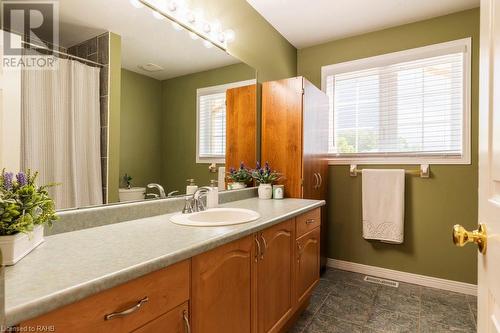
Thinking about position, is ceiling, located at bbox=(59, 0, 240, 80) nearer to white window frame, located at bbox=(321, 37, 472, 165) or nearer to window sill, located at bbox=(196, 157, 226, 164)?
window sill, located at bbox=(196, 157, 226, 164)

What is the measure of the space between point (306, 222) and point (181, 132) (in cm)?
103

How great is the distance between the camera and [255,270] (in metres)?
1.37

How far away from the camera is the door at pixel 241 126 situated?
2211 mm

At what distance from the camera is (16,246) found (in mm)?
768

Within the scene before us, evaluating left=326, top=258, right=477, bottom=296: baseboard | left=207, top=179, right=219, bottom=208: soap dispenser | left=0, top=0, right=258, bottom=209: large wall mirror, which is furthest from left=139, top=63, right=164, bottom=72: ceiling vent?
left=326, top=258, right=477, bottom=296: baseboard

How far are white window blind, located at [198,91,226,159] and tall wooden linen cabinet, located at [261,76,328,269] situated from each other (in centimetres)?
52

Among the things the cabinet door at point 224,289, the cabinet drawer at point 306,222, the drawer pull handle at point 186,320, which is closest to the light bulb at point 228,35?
the cabinet drawer at point 306,222

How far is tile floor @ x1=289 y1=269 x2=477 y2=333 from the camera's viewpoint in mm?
1899

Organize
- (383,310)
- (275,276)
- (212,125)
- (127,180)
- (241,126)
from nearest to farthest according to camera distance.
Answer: (127,180) → (275,276) → (212,125) → (383,310) → (241,126)

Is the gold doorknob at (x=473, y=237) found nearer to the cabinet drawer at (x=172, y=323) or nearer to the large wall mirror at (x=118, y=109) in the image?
the cabinet drawer at (x=172, y=323)

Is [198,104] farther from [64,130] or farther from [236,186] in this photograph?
[64,130]

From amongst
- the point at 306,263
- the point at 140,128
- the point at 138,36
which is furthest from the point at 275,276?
the point at 138,36

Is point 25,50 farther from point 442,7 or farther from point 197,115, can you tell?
point 442,7

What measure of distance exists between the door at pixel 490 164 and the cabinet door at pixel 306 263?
1.12 metres
